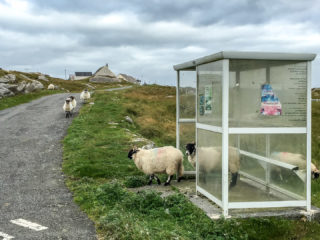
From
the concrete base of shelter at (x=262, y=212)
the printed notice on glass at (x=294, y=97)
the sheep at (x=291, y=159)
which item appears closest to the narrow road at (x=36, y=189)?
the concrete base of shelter at (x=262, y=212)

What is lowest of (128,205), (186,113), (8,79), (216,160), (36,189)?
(36,189)

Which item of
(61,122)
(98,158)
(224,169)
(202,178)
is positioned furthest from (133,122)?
(224,169)

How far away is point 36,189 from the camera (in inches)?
430

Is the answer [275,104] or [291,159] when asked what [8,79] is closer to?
[275,104]

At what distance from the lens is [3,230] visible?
7.52m

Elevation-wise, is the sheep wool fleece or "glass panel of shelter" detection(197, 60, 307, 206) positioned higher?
"glass panel of shelter" detection(197, 60, 307, 206)

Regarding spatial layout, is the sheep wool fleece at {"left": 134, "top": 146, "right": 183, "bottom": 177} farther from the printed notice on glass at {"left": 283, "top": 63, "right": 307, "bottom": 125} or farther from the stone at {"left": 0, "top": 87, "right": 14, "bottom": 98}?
the stone at {"left": 0, "top": 87, "right": 14, "bottom": 98}

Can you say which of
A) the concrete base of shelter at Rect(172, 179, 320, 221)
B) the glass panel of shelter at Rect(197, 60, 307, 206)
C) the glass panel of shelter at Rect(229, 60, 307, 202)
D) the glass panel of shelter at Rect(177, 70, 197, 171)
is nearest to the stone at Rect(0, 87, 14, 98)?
the glass panel of shelter at Rect(177, 70, 197, 171)

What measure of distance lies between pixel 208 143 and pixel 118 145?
8211 millimetres

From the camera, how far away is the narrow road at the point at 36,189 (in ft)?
24.6

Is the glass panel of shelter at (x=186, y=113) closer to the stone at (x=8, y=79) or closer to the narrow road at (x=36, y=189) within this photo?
the narrow road at (x=36, y=189)

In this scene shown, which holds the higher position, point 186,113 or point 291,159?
point 186,113

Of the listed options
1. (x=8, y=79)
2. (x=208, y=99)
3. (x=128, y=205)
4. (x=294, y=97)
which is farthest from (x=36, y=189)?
(x=8, y=79)

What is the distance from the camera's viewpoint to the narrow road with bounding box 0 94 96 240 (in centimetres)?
751
